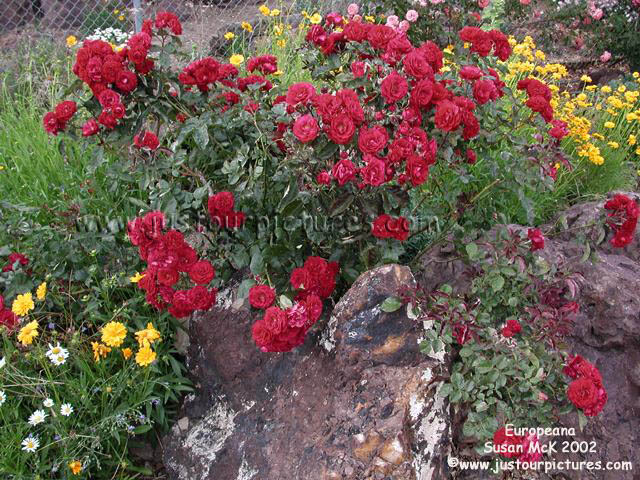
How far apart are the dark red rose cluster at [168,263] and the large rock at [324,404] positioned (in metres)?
0.38

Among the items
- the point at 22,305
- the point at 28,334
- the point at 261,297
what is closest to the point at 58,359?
the point at 28,334

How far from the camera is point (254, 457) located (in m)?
2.00

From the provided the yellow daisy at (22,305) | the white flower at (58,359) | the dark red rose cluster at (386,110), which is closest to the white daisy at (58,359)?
the white flower at (58,359)

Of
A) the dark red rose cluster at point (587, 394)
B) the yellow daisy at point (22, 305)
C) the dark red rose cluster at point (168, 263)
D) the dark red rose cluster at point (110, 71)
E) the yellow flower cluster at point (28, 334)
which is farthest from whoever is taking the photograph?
the yellow daisy at point (22, 305)

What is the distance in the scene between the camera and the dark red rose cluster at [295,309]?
1728 millimetres

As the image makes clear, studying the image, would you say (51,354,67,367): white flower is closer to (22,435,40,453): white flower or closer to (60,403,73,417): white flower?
(60,403,73,417): white flower

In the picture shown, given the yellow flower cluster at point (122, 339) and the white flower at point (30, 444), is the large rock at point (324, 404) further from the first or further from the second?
the white flower at point (30, 444)

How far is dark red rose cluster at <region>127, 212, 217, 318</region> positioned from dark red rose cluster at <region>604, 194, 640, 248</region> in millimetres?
1397

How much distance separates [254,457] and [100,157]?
1.22m

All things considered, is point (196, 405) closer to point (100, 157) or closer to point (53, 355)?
point (53, 355)

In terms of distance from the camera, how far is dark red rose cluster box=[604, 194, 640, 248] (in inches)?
78.7

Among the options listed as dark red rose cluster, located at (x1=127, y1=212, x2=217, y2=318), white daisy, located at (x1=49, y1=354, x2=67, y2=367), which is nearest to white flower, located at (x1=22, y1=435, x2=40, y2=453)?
white daisy, located at (x1=49, y1=354, x2=67, y2=367)

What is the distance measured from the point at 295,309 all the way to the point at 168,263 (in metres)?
0.44

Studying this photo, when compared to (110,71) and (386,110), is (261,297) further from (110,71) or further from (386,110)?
(110,71)
